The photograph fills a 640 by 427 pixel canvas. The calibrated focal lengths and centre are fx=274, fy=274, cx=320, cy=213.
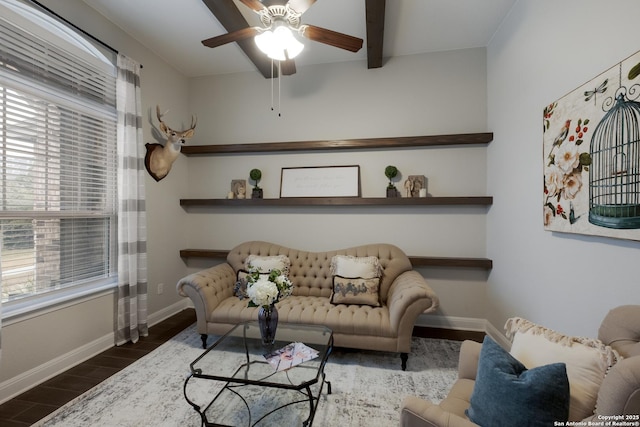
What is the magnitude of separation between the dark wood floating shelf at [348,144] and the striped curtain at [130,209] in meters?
0.91

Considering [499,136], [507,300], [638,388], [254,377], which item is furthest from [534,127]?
[254,377]

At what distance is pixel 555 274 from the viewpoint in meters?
1.94

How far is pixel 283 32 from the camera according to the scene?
1.95 m

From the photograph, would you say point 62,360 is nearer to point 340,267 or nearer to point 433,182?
point 340,267

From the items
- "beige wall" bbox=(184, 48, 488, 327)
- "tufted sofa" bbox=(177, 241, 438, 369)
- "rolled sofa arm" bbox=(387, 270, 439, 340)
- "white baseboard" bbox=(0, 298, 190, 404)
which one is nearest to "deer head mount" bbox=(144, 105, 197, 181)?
"beige wall" bbox=(184, 48, 488, 327)

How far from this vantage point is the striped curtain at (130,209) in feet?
8.99

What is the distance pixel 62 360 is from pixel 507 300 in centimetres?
399

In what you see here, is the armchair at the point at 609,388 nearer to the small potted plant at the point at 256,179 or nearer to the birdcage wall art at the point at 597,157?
the birdcage wall art at the point at 597,157

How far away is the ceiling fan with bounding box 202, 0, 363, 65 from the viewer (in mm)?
1856

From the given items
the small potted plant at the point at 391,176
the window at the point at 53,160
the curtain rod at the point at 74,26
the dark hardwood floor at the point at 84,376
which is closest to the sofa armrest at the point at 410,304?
the dark hardwood floor at the point at 84,376

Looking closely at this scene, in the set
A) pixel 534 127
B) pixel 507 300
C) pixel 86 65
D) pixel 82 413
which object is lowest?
pixel 82 413

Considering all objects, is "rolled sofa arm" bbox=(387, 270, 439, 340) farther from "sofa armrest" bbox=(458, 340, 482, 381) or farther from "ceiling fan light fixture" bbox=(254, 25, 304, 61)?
"ceiling fan light fixture" bbox=(254, 25, 304, 61)

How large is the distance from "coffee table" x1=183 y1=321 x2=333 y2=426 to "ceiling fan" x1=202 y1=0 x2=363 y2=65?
2.16 m

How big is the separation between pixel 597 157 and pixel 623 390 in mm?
1265
